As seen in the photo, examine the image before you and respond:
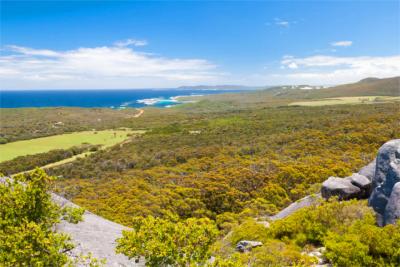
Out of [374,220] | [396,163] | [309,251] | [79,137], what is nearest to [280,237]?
[309,251]

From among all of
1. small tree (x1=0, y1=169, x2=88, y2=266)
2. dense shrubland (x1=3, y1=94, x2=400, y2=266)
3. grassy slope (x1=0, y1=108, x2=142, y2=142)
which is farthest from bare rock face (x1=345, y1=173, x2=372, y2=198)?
grassy slope (x1=0, y1=108, x2=142, y2=142)

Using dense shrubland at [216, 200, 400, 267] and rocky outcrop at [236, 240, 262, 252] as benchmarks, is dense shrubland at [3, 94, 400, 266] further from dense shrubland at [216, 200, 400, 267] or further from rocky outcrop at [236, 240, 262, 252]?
rocky outcrop at [236, 240, 262, 252]

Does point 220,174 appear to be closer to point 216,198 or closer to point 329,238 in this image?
point 216,198

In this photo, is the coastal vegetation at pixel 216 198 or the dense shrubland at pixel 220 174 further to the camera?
the dense shrubland at pixel 220 174

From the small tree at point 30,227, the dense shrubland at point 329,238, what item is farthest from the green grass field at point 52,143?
the small tree at point 30,227

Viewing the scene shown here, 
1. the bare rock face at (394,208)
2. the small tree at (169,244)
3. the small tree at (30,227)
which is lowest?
the bare rock face at (394,208)

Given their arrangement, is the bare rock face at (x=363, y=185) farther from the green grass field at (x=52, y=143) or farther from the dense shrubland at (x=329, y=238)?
the green grass field at (x=52, y=143)
